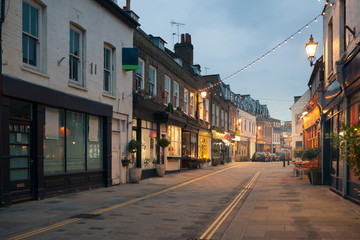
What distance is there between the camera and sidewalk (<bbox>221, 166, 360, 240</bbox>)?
6828 mm

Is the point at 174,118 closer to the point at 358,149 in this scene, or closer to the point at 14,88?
the point at 14,88

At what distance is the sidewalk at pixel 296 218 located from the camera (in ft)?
22.4

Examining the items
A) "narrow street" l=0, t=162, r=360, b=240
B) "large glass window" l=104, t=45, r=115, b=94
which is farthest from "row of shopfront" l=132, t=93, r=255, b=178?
"narrow street" l=0, t=162, r=360, b=240

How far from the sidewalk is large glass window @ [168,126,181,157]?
1155 centimetres

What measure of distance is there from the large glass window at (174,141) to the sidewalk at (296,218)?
11550 mm

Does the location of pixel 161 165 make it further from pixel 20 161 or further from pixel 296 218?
pixel 296 218

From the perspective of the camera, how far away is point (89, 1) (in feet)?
45.0

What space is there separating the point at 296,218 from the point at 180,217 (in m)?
2.72

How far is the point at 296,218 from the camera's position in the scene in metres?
8.44

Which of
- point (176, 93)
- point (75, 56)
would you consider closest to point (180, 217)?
point (75, 56)

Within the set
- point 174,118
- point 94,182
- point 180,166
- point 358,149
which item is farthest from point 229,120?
point 358,149

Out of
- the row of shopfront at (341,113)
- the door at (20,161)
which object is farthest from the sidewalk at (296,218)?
the door at (20,161)

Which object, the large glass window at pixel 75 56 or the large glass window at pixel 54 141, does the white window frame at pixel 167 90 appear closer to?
A: the large glass window at pixel 75 56

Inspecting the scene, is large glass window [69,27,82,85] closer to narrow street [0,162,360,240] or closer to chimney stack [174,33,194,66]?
narrow street [0,162,360,240]
